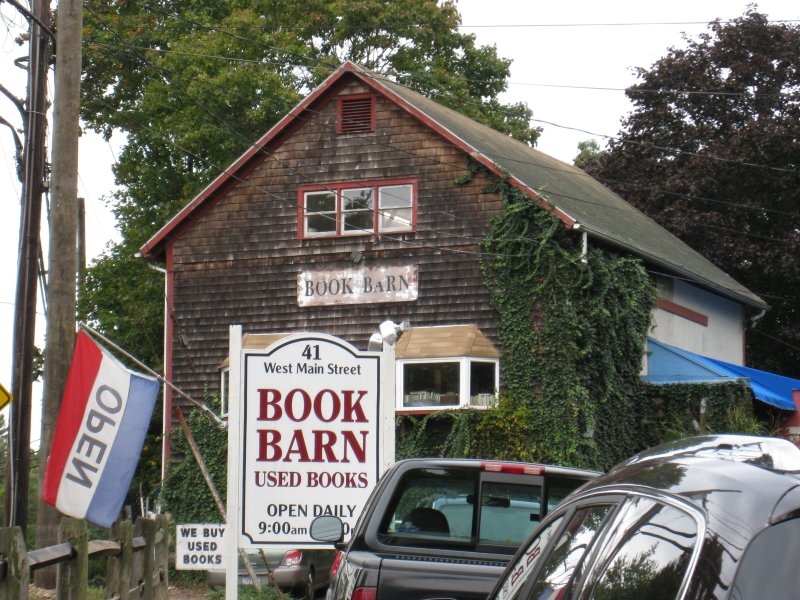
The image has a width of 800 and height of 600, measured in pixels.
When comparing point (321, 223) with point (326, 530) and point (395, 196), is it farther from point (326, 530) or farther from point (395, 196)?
point (326, 530)

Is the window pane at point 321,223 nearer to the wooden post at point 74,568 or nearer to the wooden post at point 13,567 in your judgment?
the wooden post at point 74,568

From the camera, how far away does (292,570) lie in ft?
53.4

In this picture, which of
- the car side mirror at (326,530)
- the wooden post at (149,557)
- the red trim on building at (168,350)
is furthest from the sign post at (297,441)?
the red trim on building at (168,350)

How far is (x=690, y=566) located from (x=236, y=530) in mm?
6706

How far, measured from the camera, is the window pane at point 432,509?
6688mm

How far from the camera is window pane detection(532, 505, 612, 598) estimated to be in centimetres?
357

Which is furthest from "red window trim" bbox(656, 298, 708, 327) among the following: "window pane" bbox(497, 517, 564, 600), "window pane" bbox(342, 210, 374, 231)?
"window pane" bbox(497, 517, 564, 600)

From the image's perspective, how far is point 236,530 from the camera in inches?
355

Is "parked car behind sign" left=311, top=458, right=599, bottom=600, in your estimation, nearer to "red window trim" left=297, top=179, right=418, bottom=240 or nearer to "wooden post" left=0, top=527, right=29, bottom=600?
"wooden post" left=0, top=527, right=29, bottom=600

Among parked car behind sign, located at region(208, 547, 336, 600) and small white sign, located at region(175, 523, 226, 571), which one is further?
parked car behind sign, located at region(208, 547, 336, 600)

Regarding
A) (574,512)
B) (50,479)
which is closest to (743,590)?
(574,512)

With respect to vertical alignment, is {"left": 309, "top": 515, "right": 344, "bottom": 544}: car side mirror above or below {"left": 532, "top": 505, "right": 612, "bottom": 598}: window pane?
below

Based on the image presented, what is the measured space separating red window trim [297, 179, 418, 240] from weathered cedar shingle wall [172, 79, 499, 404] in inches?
3.5

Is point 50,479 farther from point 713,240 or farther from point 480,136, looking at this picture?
point 713,240
